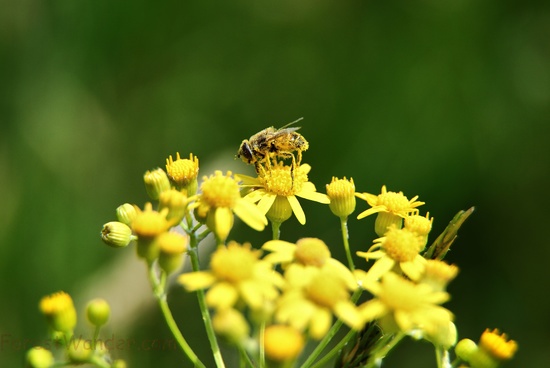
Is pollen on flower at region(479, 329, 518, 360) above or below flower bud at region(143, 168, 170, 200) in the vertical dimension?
below

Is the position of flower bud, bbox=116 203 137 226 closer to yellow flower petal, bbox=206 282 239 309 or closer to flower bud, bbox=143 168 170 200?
flower bud, bbox=143 168 170 200

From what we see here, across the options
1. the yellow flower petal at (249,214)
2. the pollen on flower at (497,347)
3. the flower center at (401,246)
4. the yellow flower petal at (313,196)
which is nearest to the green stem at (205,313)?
the yellow flower petal at (249,214)

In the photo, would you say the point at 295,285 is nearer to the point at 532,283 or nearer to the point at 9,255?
the point at 9,255

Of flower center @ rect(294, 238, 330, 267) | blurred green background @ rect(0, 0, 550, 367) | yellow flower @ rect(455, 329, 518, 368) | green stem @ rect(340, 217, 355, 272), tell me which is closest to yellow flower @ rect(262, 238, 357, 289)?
flower center @ rect(294, 238, 330, 267)

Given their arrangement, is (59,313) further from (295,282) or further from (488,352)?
(488,352)

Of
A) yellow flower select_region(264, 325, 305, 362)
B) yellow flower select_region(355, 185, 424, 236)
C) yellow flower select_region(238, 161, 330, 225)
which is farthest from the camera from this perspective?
yellow flower select_region(238, 161, 330, 225)

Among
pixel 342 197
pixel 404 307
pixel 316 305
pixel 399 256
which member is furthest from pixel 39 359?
pixel 342 197

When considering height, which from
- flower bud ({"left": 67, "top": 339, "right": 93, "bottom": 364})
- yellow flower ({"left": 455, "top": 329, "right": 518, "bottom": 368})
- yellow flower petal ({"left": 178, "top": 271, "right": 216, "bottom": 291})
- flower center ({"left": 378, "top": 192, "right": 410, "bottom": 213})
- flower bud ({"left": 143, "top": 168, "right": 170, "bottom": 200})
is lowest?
yellow flower ({"left": 455, "top": 329, "right": 518, "bottom": 368})
